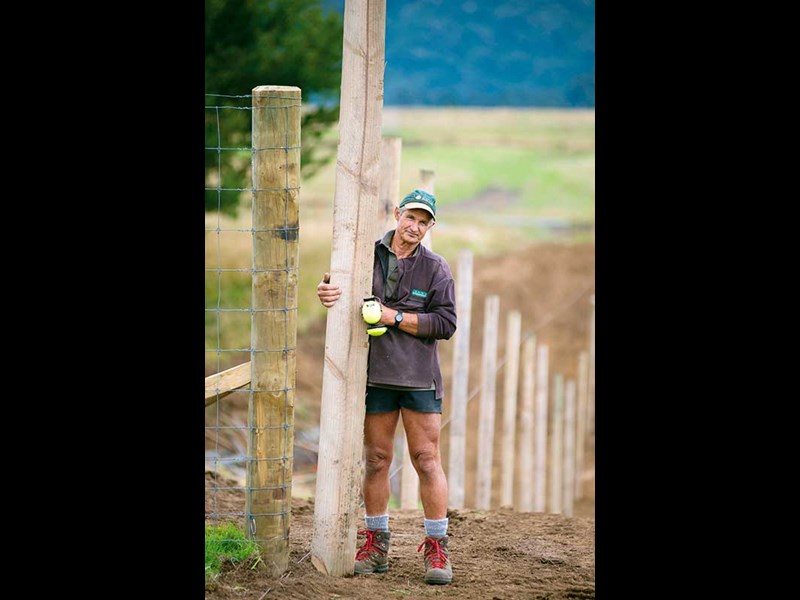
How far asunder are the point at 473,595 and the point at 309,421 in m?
9.87

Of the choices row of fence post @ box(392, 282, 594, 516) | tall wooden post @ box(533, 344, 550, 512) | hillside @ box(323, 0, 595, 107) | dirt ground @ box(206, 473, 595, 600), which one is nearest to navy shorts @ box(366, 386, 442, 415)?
dirt ground @ box(206, 473, 595, 600)

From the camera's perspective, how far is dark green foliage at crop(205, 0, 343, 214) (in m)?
12.3

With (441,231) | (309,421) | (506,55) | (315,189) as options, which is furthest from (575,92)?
(309,421)

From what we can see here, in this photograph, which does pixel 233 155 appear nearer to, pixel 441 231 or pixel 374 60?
pixel 374 60

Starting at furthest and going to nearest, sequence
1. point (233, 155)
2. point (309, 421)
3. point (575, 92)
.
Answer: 1. point (575, 92)
2. point (309, 421)
3. point (233, 155)

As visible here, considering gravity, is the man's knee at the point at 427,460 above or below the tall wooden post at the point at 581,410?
above

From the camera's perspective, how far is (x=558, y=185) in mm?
32125

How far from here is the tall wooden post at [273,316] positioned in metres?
4.92

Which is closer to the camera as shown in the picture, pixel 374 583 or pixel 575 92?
pixel 374 583

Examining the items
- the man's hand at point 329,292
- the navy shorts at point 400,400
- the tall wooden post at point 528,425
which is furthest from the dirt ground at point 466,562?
the tall wooden post at point 528,425

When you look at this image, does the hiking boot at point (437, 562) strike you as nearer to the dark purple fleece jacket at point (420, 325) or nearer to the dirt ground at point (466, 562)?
the dirt ground at point (466, 562)

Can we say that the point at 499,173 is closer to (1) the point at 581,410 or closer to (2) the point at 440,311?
(1) the point at 581,410

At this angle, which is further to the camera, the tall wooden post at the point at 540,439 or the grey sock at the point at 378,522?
the tall wooden post at the point at 540,439

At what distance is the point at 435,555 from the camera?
509 centimetres
